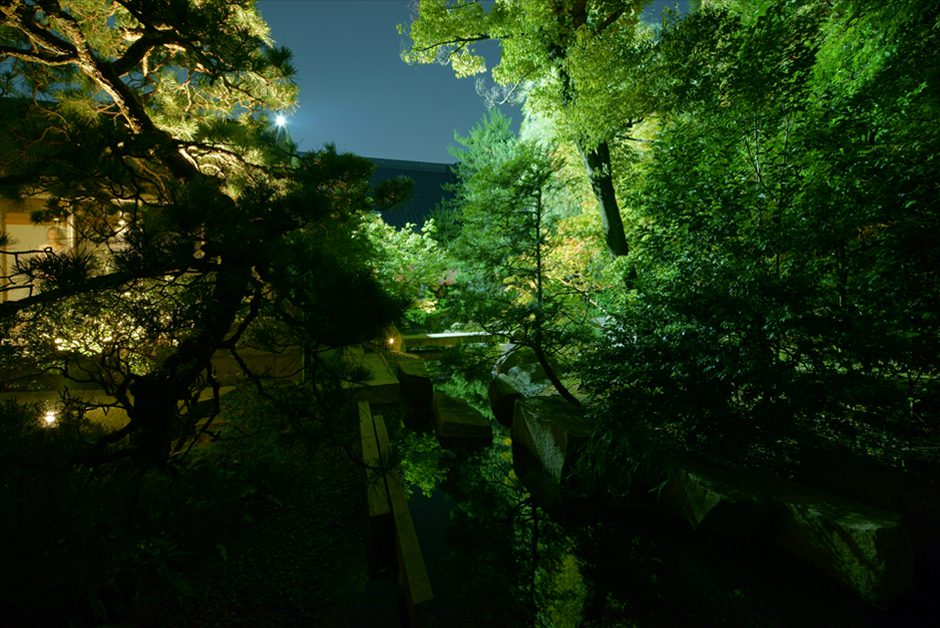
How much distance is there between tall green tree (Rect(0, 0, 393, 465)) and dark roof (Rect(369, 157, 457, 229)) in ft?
49.5

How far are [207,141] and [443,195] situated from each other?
16902mm

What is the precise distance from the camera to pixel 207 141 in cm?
311

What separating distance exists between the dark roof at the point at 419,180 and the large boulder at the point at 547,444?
14179 millimetres

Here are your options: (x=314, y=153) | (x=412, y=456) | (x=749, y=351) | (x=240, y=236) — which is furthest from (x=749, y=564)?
(x=314, y=153)

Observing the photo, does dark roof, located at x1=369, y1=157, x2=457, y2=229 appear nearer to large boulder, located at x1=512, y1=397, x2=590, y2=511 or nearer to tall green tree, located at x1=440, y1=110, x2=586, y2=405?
tall green tree, located at x1=440, y1=110, x2=586, y2=405

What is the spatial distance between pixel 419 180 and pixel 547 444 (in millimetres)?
17183

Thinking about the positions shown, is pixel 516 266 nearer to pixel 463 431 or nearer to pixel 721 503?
pixel 463 431

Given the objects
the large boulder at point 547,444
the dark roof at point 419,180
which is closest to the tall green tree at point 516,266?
the large boulder at point 547,444

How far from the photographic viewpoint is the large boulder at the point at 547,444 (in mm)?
4062

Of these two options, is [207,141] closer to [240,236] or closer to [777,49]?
[240,236]

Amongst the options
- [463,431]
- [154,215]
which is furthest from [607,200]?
[154,215]

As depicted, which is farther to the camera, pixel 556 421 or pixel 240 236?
pixel 556 421

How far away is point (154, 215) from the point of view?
2113 millimetres

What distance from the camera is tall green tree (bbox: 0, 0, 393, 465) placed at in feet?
6.03
